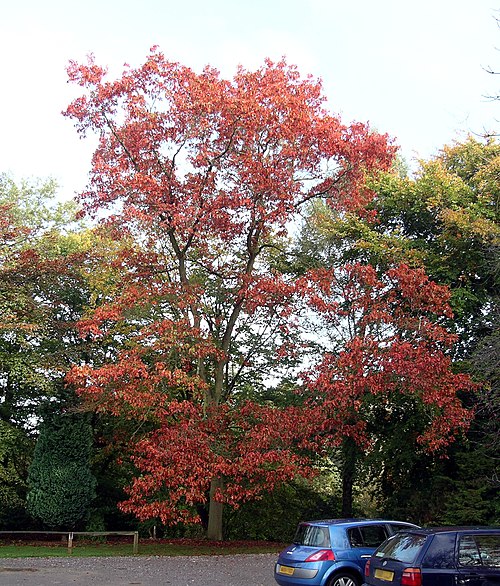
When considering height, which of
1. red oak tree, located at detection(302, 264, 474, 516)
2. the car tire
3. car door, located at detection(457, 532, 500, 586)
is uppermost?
red oak tree, located at detection(302, 264, 474, 516)

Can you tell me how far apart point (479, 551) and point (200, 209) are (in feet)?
40.6

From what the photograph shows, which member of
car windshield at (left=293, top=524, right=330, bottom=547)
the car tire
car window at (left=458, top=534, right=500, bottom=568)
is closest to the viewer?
car window at (left=458, top=534, right=500, bottom=568)

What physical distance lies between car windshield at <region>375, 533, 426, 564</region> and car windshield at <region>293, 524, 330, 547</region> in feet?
5.35

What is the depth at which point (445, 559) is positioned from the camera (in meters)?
8.58

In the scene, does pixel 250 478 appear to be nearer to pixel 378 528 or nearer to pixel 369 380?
pixel 369 380

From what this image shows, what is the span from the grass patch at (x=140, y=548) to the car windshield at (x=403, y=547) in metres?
10.0

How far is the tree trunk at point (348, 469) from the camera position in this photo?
73.1 feet

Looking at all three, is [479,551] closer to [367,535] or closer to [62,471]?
[367,535]

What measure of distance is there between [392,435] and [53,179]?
22.9m

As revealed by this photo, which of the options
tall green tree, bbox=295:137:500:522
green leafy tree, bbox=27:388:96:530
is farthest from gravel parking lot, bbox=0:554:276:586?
tall green tree, bbox=295:137:500:522

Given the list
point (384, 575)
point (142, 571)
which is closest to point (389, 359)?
point (142, 571)

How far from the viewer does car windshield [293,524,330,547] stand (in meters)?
11.2

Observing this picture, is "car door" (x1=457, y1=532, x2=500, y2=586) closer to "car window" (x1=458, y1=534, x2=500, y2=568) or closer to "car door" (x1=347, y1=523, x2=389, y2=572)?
"car window" (x1=458, y1=534, x2=500, y2=568)

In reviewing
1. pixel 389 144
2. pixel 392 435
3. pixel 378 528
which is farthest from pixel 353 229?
pixel 378 528
